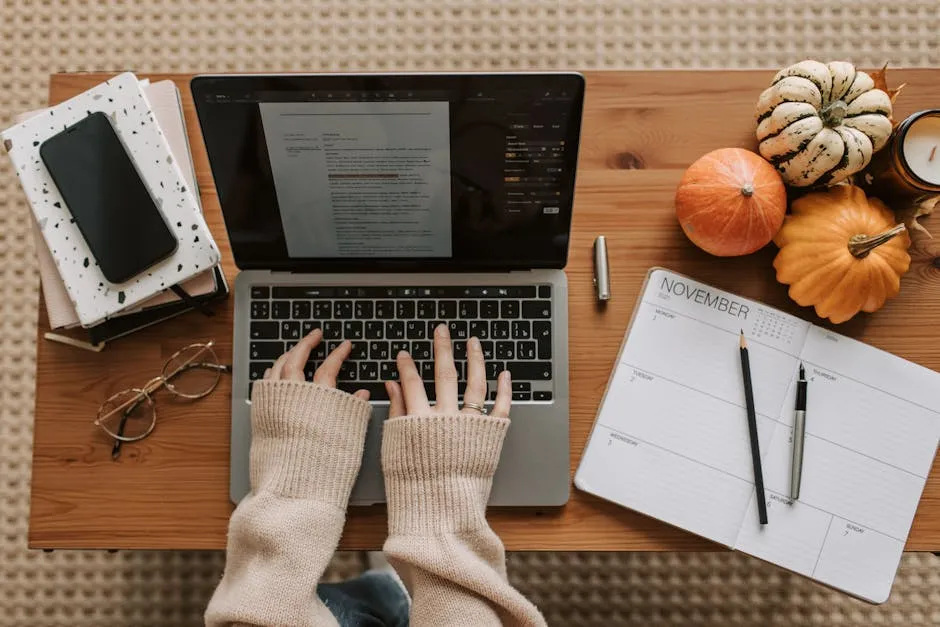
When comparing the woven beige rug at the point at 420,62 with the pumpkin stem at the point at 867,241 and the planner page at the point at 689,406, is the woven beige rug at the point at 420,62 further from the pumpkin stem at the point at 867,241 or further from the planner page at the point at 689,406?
the pumpkin stem at the point at 867,241

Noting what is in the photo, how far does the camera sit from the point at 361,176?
63cm

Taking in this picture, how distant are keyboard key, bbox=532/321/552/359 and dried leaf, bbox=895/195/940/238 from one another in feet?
1.17

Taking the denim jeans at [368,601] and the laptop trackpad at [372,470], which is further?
the denim jeans at [368,601]

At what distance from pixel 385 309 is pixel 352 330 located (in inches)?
1.5

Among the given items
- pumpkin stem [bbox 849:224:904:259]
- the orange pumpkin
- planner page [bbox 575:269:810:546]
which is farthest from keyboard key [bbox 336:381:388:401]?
pumpkin stem [bbox 849:224:904:259]

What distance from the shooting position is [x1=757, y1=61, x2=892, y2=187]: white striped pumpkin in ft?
2.11

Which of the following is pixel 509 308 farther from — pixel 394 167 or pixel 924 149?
pixel 924 149

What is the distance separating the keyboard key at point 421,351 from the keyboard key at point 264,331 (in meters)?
0.14

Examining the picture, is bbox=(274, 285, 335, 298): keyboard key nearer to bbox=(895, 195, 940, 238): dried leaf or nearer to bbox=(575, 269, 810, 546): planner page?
bbox=(575, 269, 810, 546): planner page

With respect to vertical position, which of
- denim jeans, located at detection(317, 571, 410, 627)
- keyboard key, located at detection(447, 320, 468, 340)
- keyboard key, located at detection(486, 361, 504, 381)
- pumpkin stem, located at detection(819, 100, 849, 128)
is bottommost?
denim jeans, located at detection(317, 571, 410, 627)

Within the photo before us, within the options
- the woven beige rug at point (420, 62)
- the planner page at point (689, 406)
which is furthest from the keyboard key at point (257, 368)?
the woven beige rug at point (420, 62)

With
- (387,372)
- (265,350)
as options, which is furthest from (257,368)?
(387,372)

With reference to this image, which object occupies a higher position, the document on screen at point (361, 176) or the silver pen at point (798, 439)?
the document on screen at point (361, 176)

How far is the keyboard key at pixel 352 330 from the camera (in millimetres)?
732
